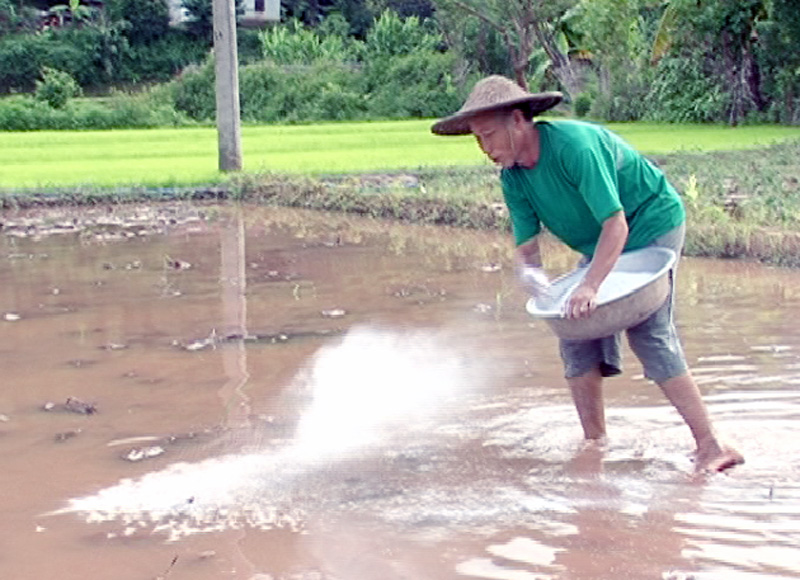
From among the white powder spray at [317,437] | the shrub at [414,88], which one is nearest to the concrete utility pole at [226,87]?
the white powder spray at [317,437]

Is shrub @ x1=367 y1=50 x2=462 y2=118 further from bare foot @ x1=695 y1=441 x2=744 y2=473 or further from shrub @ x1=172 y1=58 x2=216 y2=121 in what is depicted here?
bare foot @ x1=695 y1=441 x2=744 y2=473

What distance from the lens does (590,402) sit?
15.0 ft

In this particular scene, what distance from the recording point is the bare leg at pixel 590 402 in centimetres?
452

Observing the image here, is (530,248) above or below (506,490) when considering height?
above

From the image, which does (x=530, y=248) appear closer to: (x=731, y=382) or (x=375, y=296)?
(x=731, y=382)

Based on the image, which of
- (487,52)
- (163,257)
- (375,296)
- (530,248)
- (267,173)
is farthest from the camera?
(487,52)

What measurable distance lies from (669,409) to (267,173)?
365 inches

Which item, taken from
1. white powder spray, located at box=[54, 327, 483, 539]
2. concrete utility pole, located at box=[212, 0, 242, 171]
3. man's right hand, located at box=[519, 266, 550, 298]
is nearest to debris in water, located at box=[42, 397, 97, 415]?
white powder spray, located at box=[54, 327, 483, 539]

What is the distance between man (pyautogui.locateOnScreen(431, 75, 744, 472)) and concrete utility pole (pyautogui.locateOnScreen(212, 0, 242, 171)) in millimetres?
11067

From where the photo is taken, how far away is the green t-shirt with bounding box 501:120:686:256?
3910mm

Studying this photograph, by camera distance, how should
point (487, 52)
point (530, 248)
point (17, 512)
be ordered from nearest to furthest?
point (17, 512)
point (530, 248)
point (487, 52)

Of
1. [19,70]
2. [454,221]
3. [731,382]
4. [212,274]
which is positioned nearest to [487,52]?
[19,70]

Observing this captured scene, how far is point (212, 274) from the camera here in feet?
28.8

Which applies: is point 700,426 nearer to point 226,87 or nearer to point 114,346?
point 114,346
